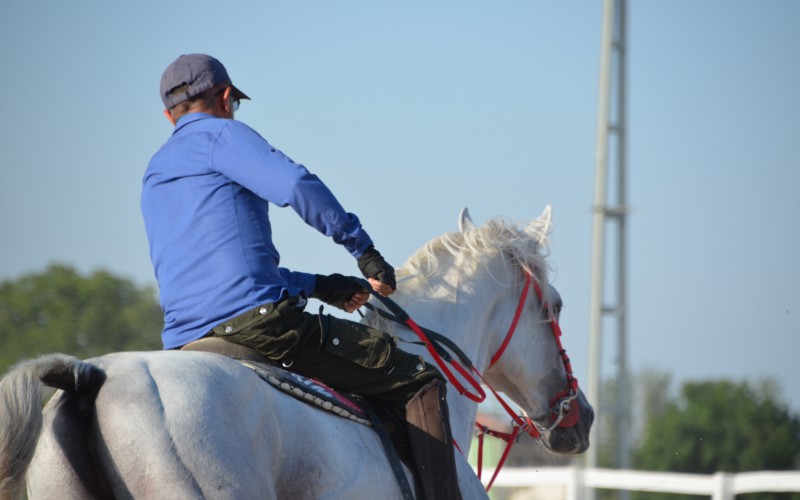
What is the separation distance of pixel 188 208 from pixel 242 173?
28 centimetres

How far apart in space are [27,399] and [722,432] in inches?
1753

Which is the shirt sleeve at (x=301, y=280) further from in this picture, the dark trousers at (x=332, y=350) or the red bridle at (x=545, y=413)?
the red bridle at (x=545, y=413)

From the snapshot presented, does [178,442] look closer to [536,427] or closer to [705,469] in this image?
[536,427]

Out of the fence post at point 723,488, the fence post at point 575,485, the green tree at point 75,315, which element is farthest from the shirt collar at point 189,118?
the green tree at point 75,315

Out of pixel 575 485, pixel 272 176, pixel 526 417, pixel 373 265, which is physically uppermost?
pixel 272 176

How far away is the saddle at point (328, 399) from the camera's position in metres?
4.10

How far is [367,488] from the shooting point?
412 centimetres

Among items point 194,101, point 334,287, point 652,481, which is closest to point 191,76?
point 194,101

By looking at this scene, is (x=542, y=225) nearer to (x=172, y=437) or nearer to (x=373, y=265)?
(x=373, y=265)

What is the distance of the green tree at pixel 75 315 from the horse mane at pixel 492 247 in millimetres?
26790

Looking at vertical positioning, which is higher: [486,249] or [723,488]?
[486,249]

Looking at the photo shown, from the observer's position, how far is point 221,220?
13.8 feet

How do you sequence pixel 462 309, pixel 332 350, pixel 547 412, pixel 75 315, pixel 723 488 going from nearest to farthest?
pixel 332 350, pixel 462 309, pixel 547 412, pixel 723 488, pixel 75 315

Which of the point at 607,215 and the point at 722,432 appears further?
the point at 722,432
